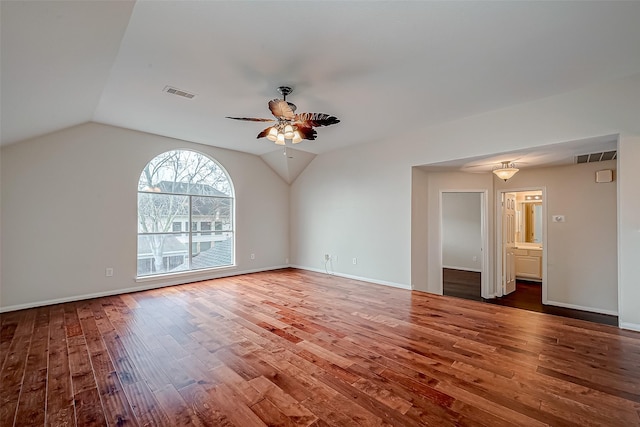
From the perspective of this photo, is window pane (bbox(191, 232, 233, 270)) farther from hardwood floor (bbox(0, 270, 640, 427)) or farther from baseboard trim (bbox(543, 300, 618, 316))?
baseboard trim (bbox(543, 300, 618, 316))

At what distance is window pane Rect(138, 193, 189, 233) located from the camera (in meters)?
5.11

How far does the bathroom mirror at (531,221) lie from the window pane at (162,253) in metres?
9.23

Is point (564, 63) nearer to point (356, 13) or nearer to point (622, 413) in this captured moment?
point (356, 13)

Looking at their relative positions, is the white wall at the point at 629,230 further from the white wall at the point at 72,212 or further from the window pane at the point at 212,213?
the white wall at the point at 72,212

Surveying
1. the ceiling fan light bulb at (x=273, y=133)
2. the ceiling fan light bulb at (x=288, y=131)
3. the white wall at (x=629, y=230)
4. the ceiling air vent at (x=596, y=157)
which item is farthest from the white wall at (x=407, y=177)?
the ceiling fan light bulb at (x=273, y=133)

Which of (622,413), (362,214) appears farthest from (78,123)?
(622,413)

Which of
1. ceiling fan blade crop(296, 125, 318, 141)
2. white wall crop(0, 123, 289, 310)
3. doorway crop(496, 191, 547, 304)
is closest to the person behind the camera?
ceiling fan blade crop(296, 125, 318, 141)

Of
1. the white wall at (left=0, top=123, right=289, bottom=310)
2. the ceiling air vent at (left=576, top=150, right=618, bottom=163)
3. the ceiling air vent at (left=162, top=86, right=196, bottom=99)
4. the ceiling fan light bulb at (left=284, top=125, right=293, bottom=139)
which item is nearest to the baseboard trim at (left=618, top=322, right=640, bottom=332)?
the ceiling air vent at (left=576, top=150, right=618, bottom=163)

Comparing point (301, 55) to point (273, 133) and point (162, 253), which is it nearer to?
point (273, 133)

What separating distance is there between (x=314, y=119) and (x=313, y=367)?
8.14 ft

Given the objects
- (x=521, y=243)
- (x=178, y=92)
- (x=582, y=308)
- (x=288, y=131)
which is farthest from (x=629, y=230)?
(x=178, y=92)

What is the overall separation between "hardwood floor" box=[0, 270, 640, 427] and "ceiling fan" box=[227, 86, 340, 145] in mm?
2320

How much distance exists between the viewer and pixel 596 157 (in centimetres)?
439

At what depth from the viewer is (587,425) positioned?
1.73 meters
